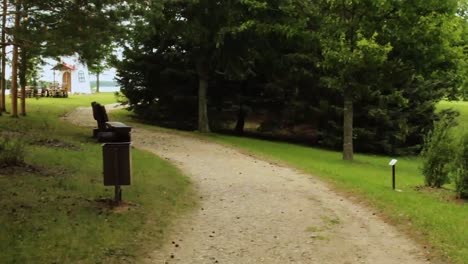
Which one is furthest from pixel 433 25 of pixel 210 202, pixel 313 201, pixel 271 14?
pixel 210 202

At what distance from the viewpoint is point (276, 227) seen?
323 inches

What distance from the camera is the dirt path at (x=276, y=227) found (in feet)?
22.0

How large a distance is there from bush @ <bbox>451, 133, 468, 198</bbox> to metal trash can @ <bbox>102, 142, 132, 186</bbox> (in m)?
6.49

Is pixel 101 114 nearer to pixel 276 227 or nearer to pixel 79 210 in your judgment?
pixel 79 210

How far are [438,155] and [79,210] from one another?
301 inches

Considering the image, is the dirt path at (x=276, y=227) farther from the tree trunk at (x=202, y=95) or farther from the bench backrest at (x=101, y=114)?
the tree trunk at (x=202, y=95)

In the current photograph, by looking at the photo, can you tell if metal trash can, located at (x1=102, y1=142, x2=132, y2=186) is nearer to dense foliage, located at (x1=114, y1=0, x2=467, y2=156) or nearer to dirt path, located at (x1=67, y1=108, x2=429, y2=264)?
dirt path, located at (x1=67, y1=108, x2=429, y2=264)

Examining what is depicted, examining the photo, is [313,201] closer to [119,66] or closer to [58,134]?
[58,134]

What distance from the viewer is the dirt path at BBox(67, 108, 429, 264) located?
672 cm

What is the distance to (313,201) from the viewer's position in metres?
10.4

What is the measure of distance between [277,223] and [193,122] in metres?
21.4

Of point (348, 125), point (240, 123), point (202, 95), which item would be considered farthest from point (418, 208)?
point (240, 123)

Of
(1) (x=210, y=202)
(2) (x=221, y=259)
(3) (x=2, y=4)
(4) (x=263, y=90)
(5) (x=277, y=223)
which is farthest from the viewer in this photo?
(4) (x=263, y=90)

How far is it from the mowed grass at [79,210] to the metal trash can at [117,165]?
1.50 feet
